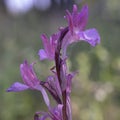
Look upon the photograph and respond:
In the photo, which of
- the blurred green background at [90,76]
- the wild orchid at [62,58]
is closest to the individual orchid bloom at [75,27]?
the wild orchid at [62,58]

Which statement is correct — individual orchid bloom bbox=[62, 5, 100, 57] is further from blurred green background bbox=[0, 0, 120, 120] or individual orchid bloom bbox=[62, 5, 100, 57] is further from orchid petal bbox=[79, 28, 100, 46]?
blurred green background bbox=[0, 0, 120, 120]

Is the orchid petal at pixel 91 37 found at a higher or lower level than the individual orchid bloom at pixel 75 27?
lower

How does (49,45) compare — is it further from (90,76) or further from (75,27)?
(90,76)

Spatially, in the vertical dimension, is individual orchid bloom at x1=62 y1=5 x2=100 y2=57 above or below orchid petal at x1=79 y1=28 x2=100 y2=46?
above

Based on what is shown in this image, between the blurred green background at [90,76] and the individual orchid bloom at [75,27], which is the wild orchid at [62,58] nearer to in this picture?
the individual orchid bloom at [75,27]

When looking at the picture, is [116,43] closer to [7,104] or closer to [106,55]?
[106,55]

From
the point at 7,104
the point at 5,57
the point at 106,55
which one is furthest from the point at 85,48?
the point at 5,57

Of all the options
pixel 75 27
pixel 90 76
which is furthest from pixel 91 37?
pixel 90 76

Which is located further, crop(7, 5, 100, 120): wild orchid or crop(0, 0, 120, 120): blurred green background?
crop(0, 0, 120, 120): blurred green background

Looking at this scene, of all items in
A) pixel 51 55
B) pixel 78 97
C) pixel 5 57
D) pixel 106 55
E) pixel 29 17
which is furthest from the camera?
pixel 29 17

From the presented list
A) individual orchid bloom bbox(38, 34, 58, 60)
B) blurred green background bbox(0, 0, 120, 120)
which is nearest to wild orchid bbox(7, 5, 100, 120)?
individual orchid bloom bbox(38, 34, 58, 60)

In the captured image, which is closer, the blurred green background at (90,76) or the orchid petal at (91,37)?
the orchid petal at (91,37)
